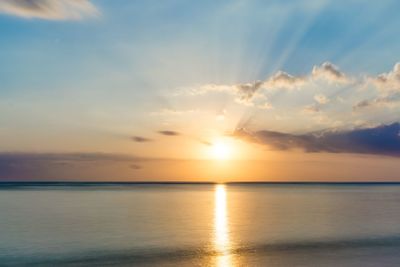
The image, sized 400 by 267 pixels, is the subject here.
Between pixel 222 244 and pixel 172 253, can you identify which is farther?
pixel 222 244

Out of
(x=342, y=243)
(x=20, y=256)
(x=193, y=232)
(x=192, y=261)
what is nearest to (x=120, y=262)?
(x=192, y=261)

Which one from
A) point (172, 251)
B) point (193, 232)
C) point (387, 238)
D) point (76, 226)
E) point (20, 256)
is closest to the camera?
point (20, 256)

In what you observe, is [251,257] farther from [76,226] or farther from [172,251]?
[76,226]

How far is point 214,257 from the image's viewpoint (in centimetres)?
3155

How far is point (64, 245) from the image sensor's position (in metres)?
36.6

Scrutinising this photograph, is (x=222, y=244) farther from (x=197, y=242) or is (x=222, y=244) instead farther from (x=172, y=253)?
(x=172, y=253)

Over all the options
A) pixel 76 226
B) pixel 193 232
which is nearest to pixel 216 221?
pixel 193 232

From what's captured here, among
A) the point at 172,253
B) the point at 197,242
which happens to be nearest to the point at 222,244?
the point at 197,242

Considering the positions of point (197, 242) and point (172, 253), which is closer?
point (172, 253)

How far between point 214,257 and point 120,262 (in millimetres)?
6543

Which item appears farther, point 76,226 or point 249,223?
point 249,223

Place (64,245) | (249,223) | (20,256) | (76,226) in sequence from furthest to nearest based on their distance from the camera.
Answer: (249,223) < (76,226) < (64,245) < (20,256)

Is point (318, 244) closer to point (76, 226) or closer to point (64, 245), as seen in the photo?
point (64, 245)

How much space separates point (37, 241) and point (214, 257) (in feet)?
53.9
